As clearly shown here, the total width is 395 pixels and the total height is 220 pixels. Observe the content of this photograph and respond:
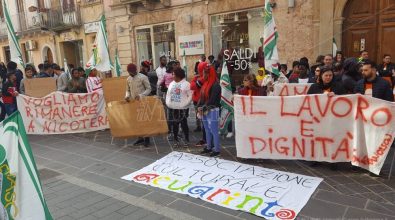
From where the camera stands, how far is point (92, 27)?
1908 centimetres

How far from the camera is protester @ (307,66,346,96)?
5.07m

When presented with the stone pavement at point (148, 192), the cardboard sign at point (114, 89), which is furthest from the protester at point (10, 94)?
the stone pavement at point (148, 192)

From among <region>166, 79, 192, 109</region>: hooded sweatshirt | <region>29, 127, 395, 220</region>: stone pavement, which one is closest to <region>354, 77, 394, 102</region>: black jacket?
<region>29, 127, 395, 220</region>: stone pavement

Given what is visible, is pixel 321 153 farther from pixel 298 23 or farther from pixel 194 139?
pixel 298 23

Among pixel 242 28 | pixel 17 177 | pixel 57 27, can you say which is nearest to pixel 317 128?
pixel 17 177

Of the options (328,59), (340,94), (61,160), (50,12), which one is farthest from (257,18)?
(50,12)

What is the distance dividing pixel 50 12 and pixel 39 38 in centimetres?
319

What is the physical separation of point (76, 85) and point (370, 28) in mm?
8266

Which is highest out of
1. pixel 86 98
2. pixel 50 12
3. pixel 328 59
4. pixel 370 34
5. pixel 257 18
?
pixel 50 12

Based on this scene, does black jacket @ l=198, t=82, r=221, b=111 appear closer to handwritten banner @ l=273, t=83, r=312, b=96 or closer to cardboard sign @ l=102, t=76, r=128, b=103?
handwritten banner @ l=273, t=83, r=312, b=96

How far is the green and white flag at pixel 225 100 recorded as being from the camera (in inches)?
282

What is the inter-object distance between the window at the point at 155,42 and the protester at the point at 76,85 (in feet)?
23.5

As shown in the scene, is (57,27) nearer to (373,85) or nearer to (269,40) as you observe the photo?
(269,40)

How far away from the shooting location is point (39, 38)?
24016 mm
